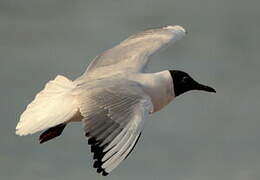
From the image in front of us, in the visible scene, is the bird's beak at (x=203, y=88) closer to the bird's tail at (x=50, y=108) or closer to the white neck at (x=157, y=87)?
the white neck at (x=157, y=87)

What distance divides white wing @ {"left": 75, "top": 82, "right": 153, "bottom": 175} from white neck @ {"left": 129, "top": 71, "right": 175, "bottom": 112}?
564 millimetres

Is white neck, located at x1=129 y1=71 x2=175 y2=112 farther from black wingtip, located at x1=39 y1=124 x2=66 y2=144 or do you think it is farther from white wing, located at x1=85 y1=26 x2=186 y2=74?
black wingtip, located at x1=39 y1=124 x2=66 y2=144

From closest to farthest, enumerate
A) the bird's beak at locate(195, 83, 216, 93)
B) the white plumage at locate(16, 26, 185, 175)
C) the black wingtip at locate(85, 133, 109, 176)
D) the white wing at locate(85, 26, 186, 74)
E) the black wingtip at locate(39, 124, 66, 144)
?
the black wingtip at locate(85, 133, 109, 176)
the white plumage at locate(16, 26, 185, 175)
the black wingtip at locate(39, 124, 66, 144)
the white wing at locate(85, 26, 186, 74)
the bird's beak at locate(195, 83, 216, 93)

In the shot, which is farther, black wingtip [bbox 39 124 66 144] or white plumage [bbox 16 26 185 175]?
black wingtip [bbox 39 124 66 144]

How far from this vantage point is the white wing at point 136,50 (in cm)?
900

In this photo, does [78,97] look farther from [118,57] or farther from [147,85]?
[118,57]

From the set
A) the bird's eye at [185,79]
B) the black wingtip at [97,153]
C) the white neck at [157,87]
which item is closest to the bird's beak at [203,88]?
the bird's eye at [185,79]

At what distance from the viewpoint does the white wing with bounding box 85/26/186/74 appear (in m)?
9.00

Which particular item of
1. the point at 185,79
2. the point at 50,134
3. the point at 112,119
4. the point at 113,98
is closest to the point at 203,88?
the point at 185,79

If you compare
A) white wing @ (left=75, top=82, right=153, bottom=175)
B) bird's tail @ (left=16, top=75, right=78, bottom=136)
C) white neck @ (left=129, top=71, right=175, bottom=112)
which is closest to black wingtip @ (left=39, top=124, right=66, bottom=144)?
bird's tail @ (left=16, top=75, right=78, bottom=136)

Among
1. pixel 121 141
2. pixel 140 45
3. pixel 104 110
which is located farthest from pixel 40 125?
pixel 140 45

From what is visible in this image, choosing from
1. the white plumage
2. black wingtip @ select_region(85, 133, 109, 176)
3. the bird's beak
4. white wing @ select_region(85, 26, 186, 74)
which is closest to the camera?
black wingtip @ select_region(85, 133, 109, 176)

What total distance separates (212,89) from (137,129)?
2.96 metres

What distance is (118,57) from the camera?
927 cm
